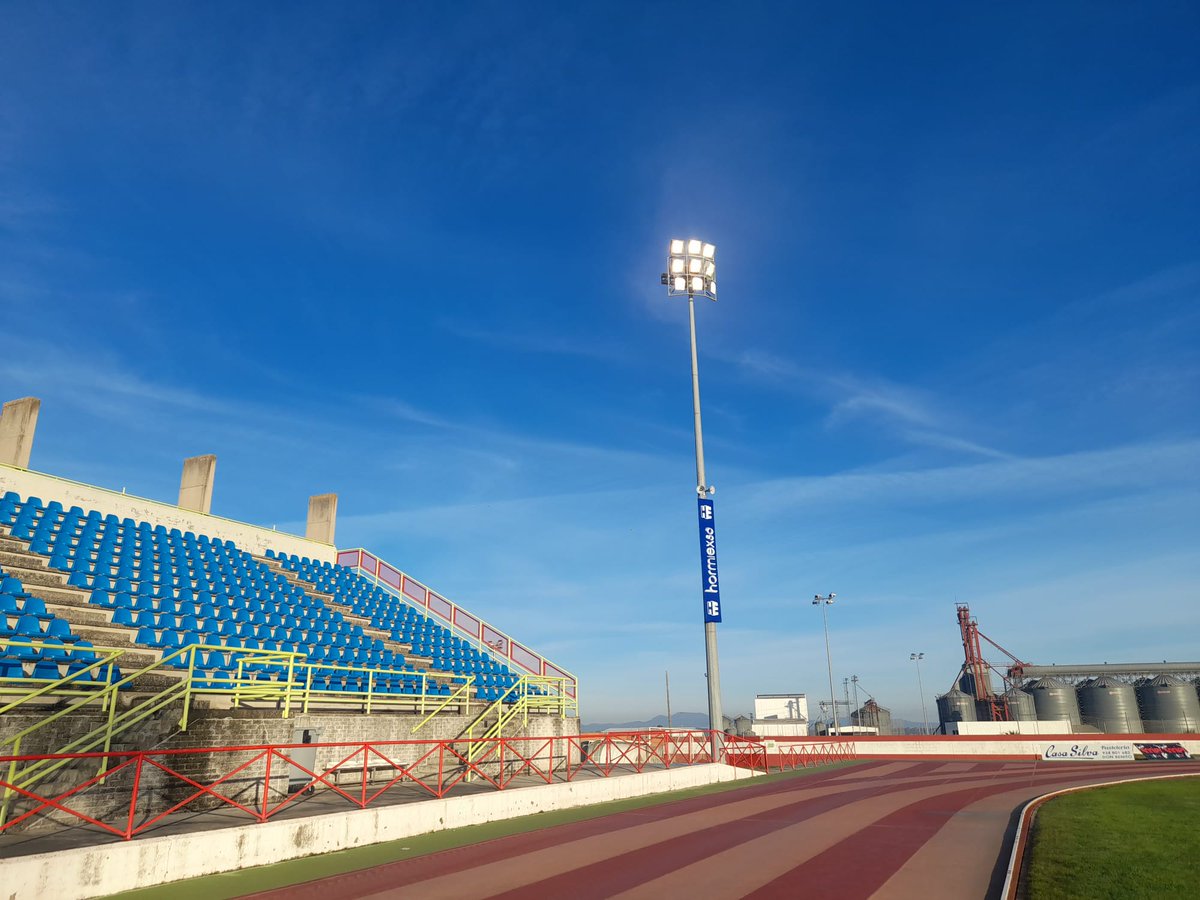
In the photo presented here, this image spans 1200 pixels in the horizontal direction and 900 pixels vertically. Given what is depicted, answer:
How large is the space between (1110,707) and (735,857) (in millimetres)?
69935

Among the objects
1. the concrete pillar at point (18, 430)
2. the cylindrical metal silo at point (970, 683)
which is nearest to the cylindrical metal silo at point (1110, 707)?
the cylindrical metal silo at point (970, 683)

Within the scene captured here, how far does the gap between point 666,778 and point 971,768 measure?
19.0 m

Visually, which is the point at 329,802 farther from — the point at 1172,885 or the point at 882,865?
the point at 1172,885

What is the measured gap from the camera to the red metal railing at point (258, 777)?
1095cm

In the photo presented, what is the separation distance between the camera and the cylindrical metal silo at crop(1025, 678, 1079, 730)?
2598 inches

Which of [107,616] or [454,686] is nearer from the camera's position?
[107,616]

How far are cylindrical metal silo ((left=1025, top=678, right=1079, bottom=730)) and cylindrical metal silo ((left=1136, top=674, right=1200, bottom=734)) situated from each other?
198 inches

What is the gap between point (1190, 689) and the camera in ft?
206

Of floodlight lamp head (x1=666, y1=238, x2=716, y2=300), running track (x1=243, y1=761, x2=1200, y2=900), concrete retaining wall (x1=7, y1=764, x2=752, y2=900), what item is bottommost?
running track (x1=243, y1=761, x2=1200, y2=900)

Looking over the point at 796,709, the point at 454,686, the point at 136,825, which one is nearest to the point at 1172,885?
the point at 136,825

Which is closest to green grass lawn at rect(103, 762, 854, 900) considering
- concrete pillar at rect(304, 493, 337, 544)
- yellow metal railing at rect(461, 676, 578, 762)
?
yellow metal railing at rect(461, 676, 578, 762)

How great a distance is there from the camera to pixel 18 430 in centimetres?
2545

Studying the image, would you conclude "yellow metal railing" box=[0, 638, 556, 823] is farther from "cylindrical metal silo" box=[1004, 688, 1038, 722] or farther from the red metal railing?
"cylindrical metal silo" box=[1004, 688, 1038, 722]

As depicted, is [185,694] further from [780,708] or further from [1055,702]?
[1055,702]
